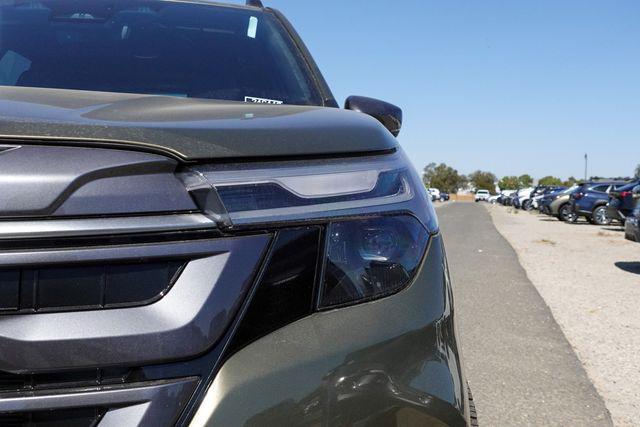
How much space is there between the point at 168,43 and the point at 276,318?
1.89 meters

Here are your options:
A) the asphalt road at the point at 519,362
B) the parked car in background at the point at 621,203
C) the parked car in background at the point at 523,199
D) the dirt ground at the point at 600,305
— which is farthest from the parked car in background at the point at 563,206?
the parked car in background at the point at 523,199

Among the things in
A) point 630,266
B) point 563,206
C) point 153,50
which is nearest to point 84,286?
point 153,50

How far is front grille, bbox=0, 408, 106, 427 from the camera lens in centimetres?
100

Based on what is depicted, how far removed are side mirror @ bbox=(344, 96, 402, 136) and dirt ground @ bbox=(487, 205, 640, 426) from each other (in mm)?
2336

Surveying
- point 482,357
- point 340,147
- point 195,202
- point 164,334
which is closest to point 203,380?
point 164,334

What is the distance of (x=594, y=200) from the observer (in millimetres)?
23562

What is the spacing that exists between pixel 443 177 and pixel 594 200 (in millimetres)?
113590

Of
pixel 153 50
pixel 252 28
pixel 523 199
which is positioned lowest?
pixel 523 199

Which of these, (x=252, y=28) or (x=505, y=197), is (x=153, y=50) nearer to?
(x=252, y=28)

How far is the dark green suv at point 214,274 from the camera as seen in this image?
1035mm

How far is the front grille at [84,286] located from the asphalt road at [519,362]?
86 cm

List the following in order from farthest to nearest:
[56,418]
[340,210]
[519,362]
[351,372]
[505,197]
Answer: [505,197] < [519,362] < [340,210] < [351,372] < [56,418]

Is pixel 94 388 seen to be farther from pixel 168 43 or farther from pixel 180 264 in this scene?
pixel 168 43

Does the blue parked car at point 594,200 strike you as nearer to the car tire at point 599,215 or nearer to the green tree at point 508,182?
the car tire at point 599,215
